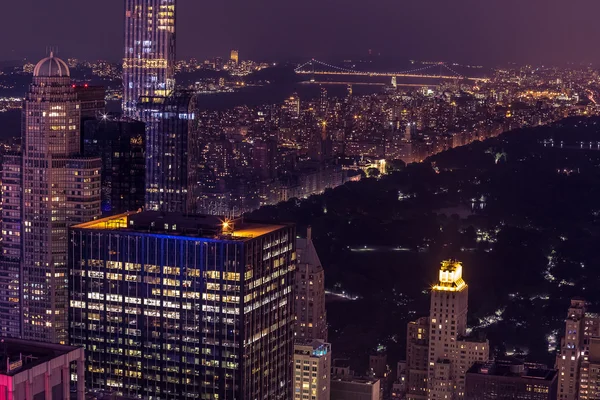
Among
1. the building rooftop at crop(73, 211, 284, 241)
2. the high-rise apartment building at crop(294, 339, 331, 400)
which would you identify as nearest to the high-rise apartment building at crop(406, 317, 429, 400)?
the high-rise apartment building at crop(294, 339, 331, 400)

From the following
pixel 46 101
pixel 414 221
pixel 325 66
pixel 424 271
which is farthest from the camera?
pixel 325 66

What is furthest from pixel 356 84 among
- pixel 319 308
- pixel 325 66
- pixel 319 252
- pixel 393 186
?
pixel 319 308

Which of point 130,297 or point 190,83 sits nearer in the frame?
point 130,297

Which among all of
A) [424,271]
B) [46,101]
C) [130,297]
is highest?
[46,101]

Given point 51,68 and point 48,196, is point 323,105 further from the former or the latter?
point 48,196

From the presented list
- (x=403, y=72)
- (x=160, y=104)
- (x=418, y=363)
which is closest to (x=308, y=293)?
(x=418, y=363)

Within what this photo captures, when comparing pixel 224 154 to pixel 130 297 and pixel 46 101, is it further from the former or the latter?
pixel 130 297
